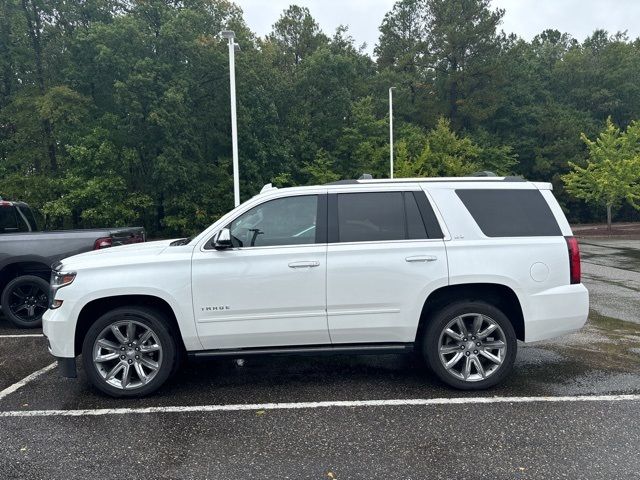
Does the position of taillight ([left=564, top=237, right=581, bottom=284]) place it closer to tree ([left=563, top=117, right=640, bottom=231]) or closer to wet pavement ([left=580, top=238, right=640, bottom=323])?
wet pavement ([left=580, top=238, right=640, bottom=323])

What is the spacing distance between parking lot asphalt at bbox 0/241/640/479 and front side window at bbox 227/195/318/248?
1.43m

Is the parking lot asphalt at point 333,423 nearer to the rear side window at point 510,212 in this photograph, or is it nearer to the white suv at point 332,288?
the white suv at point 332,288

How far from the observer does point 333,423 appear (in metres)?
3.95

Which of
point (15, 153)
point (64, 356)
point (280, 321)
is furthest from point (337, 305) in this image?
point (15, 153)

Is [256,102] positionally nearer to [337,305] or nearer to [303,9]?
[303,9]

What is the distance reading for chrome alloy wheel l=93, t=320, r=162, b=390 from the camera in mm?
4465

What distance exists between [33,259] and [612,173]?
2807cm

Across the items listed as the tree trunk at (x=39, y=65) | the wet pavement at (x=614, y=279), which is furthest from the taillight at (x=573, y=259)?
the tree trunk at (x=39, y=65)

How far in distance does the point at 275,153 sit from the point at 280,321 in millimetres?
26456

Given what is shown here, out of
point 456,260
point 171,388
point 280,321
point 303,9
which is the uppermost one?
point 303,9

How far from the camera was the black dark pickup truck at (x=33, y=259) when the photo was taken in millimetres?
7066

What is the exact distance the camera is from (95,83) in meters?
27.6

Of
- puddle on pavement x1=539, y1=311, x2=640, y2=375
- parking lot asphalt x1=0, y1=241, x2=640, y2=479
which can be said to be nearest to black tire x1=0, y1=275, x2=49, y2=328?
parking lot asphalt x1=0, y1=241, x2=640, y2=479

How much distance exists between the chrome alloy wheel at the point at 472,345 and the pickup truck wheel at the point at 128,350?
252 centimetres
